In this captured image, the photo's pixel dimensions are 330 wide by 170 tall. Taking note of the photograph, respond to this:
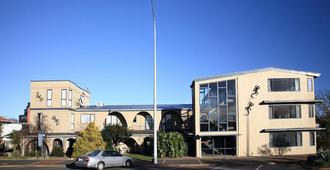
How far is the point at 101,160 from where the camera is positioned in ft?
93.1

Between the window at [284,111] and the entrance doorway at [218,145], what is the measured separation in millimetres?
4720

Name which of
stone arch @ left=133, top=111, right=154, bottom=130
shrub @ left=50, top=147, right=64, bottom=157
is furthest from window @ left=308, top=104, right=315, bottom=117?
shrub @ left=50, top=147, right=64, bottom=157

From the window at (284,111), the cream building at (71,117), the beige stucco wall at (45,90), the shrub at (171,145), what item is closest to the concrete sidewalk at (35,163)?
the shrub at (171,145)

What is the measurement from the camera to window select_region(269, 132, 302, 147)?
40.1m

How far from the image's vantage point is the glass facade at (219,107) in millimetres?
39969

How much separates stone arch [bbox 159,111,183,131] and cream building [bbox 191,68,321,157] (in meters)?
11.7

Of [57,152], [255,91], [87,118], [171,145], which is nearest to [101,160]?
[171,145]

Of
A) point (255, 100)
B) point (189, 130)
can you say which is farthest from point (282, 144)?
point (189, 130)

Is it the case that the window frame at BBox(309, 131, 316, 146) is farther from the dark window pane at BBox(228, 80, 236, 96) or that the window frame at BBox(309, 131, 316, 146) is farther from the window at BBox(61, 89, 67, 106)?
the window at BBox(61, 89, 67, 106)

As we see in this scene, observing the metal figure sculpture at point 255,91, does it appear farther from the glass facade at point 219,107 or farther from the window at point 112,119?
the window at point 112,119

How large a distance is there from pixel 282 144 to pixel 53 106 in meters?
27.6

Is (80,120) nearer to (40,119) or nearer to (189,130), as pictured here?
(40,119)

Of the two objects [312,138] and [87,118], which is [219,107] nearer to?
[312,138]

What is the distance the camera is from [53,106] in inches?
1965
